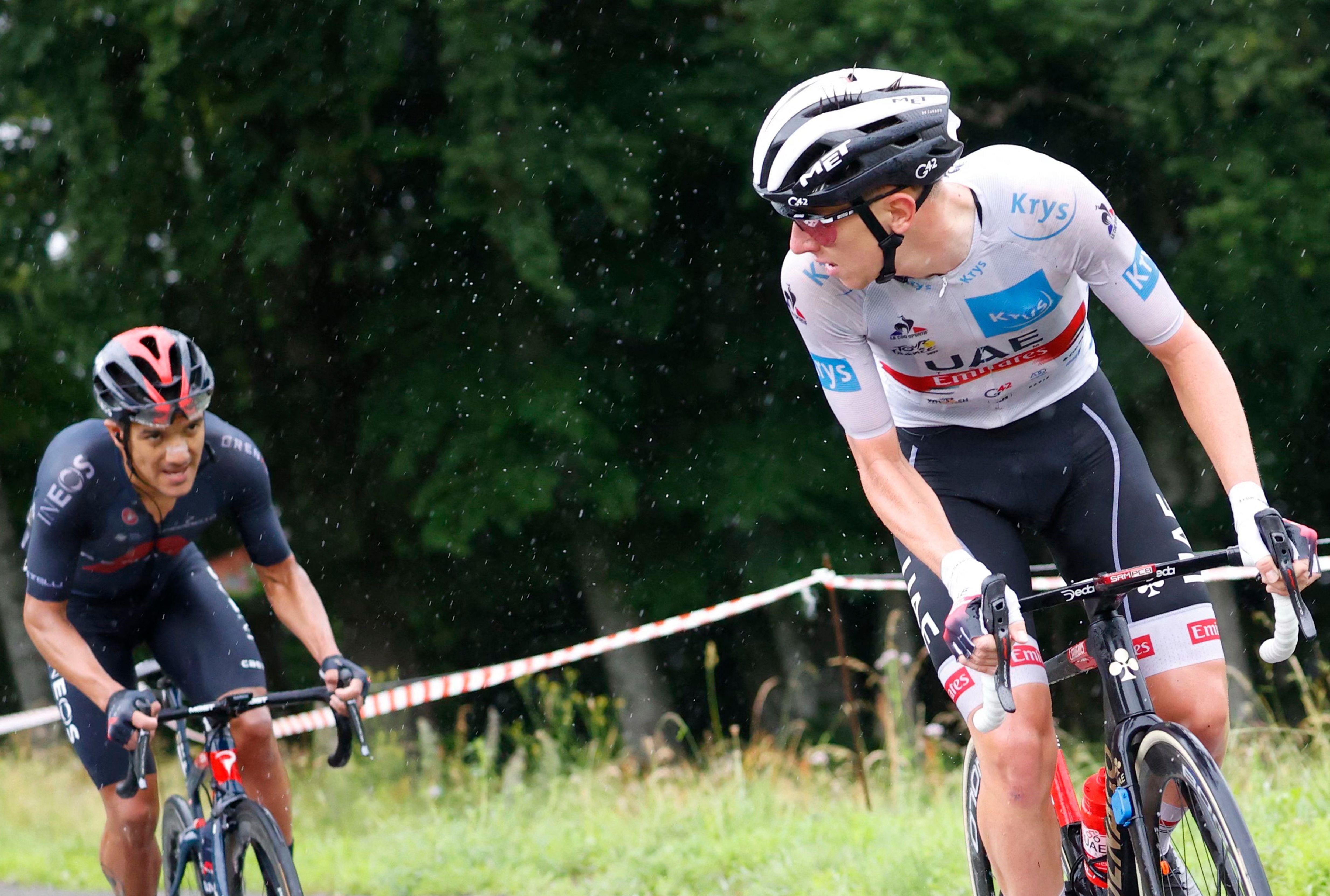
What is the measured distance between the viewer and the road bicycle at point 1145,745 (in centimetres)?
282

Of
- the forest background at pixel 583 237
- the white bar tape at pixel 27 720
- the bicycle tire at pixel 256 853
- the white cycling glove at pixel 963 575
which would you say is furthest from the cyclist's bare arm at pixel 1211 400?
the forest background at pixel 583 237

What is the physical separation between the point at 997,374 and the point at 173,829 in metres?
3.06

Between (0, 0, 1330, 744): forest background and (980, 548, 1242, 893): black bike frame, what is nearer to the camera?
(980, 548, 1242, 893): black bike frame

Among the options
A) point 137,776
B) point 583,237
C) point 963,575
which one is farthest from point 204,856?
point 583,237

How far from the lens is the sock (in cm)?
303

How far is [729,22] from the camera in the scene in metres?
12.4

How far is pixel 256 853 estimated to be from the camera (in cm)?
409

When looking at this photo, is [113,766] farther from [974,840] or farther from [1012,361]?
[1012,361]

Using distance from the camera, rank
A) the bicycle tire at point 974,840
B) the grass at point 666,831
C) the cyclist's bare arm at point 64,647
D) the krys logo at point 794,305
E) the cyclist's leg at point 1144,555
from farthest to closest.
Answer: the grass at point 666,831, the cyclist's bare arm at point 64,647, the bicycle tire at point 974,840, the krys logo at point 794,305, the cyclist's leg at point 1144,555

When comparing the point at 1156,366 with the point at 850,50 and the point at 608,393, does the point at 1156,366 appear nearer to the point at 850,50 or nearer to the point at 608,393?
the point at 850,50

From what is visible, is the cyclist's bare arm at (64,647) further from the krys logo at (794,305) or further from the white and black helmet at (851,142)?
the white and black helmet at (851,142)

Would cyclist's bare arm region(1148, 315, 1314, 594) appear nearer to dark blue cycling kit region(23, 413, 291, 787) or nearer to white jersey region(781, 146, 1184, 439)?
Answer: white jersey region(781, 146, 1184, 439)

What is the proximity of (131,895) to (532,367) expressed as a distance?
337 inches

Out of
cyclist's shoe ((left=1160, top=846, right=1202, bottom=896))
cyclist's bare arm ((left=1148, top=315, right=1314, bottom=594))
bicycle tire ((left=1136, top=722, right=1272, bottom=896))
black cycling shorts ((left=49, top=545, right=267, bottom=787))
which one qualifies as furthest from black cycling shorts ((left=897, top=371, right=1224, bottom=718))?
black cycling shorts ((left=49, top=545, right=267, bottom=787))
